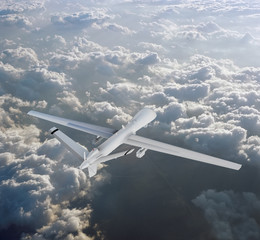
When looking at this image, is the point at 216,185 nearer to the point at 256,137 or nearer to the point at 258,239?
the point at 258,239

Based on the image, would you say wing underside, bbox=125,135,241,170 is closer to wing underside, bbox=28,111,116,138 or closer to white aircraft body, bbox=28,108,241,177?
white aircraft body, bbox=28,108,241,177

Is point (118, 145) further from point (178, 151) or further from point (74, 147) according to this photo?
point (178, 151)

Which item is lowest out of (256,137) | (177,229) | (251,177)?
(177,229)

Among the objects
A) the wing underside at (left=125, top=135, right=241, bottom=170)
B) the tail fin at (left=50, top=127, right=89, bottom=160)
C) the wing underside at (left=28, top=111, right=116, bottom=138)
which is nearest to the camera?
the wing underside at (left=125, top=135, right=241, bottom=170)

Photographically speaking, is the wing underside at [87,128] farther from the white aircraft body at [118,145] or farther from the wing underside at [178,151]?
the wing underside at [178,151]

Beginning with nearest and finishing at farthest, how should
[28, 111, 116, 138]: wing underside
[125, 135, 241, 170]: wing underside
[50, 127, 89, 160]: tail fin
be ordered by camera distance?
[125, 135, 241, 170]: wing underside < [50, 127, 89, 160]: tail fin < [28, 111, 116, 138]: wing underside

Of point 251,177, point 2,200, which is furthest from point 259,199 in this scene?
point 2,200

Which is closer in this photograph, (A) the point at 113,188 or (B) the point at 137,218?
(B) the point at 137,218

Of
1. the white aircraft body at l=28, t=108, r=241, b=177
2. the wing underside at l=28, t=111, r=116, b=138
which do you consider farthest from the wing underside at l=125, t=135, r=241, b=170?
the wing underside at l=28, t=111, r=116, b=138

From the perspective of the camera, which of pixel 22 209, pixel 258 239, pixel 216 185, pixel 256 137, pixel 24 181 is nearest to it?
pixel 258 239
